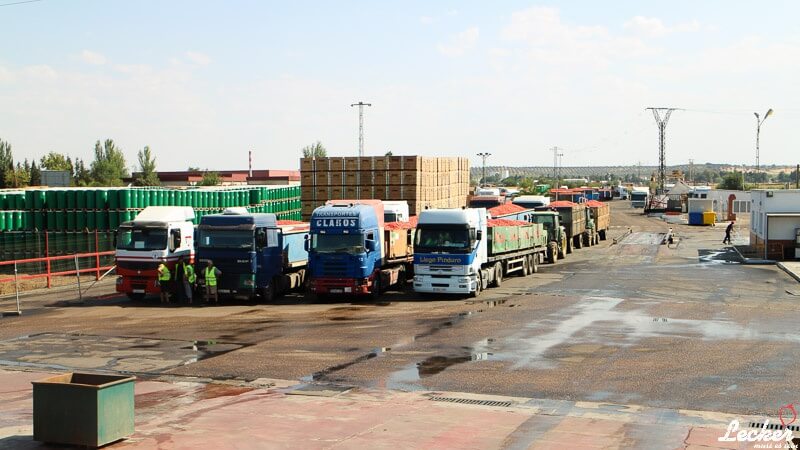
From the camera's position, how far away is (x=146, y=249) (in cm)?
3097

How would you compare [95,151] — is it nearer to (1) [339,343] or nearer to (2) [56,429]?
(1) [339,343]

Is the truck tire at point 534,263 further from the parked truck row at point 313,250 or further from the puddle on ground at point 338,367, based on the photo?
the puddle on ground at point 338,367

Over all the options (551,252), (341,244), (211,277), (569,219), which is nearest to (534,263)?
(551,252)

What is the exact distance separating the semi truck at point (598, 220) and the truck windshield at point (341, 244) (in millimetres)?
34319

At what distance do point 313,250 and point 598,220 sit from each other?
1557 inches

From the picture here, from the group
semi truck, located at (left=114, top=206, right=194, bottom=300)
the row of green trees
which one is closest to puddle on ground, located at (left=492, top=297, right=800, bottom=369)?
semi truck, located at (left=114, top=206, right=194, bottom=300)

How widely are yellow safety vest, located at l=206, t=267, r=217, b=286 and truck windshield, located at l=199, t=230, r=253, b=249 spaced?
33.6 inches

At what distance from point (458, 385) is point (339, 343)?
569 centimetres

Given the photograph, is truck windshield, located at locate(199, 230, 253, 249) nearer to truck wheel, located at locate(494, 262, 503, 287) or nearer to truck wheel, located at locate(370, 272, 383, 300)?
truck wheel, located at locate(370, 272, 383, 300)

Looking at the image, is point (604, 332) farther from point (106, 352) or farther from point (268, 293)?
point (106, 352)

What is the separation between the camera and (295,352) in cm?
2169

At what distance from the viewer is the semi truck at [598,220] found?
6321 cm

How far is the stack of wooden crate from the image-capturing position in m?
45.7

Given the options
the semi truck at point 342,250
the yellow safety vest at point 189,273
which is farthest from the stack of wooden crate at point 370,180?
the yellow safety vest at point 189,273
